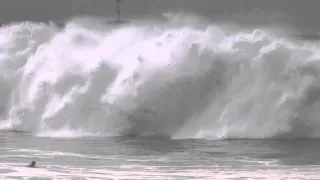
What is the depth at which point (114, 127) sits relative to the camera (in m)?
25.7

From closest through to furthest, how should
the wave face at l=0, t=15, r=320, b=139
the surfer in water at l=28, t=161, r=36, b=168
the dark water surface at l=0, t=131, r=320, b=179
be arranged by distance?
1. the dark water surface at l=0, t=131, r=320, b=179
2. the surfer in water at l=28, t=161, r=36, b=168
3. the wave face at l=0, t=15, r=320, b=139

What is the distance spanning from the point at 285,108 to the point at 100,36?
10.8 m

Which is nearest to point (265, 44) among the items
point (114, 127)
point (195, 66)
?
point (195, 66)

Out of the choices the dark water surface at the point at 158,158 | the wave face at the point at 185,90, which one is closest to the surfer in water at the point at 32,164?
the dark water surface at the point at 158,158

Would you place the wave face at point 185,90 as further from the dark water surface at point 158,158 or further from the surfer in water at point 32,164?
the surfer in water at point 32,164

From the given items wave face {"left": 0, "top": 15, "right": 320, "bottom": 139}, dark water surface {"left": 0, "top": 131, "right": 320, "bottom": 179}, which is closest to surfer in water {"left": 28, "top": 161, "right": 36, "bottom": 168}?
dark water surface {"left": 0, "top": 131, "right": 320, "bottom": 179}

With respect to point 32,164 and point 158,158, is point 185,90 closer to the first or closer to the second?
point 158,158

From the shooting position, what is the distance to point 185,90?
25.7 meters

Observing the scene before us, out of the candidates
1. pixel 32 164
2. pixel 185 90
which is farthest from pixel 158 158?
pixel 185 90

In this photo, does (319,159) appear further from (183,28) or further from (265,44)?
(183,28)

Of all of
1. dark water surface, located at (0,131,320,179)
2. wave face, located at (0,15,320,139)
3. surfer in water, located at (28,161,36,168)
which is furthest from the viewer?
wave face, located at (0,15,320,139)

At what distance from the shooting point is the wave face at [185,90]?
24.3m

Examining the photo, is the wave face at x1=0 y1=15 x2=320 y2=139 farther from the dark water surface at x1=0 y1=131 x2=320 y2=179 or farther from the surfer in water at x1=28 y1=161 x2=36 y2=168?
the surfer in water at x1=28 y1=161 x2=36 y2=168

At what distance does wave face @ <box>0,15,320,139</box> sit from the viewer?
24312 mm
